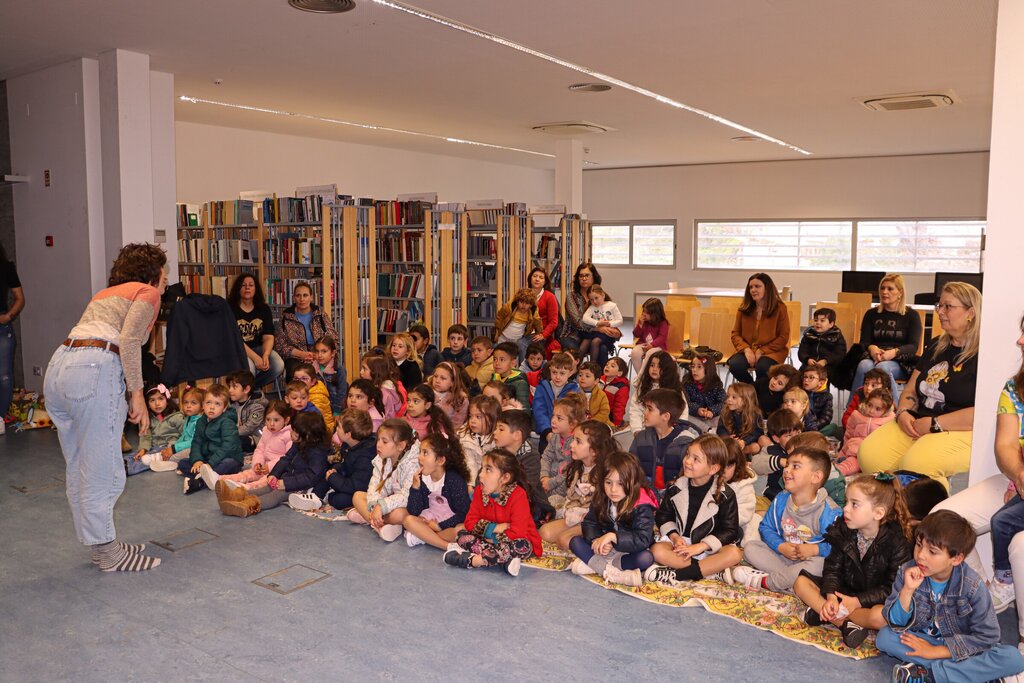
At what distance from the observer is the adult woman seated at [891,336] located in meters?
7.13

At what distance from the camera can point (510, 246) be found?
10.2m

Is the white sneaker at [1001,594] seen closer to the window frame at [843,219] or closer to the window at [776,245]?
the window frame at [843,219]

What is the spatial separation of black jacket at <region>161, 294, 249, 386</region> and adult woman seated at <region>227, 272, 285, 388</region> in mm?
1102

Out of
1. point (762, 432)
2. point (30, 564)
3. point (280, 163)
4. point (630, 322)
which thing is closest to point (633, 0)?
point (762, 432)

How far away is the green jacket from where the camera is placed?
218 inches

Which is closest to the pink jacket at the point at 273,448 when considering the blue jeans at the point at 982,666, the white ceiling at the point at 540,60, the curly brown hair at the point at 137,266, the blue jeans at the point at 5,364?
the curly brown hair at the point at 137,266

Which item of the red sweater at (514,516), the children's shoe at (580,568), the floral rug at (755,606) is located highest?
the red sweater at (514,516)

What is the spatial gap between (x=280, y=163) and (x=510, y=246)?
15.3ft

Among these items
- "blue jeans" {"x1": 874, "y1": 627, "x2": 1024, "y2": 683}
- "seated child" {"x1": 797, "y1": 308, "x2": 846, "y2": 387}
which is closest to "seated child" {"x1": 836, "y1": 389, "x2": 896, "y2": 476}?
"seated child" {"x1": 797, "y1": 308, "x2": 846, "y2": 387}

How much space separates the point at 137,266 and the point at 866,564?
346 centimetres

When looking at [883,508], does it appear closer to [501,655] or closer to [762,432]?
[501,655]

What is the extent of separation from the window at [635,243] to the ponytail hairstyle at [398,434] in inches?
521

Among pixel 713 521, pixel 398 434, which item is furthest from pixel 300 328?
pixel 713 521

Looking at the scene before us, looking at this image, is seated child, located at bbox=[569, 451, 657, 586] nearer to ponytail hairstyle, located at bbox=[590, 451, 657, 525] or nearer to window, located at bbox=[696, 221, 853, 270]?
ponytail hairstyle, located at bbox=[590, 451, 657, 525]
